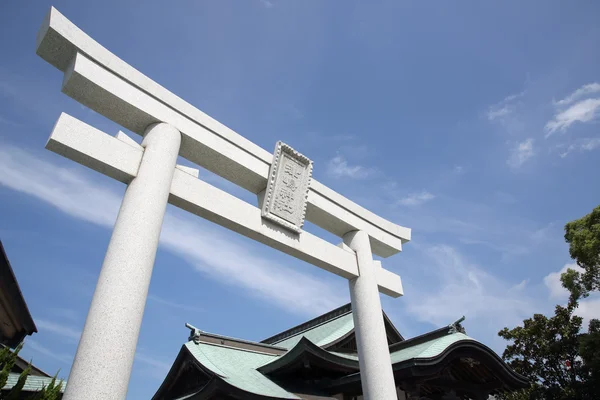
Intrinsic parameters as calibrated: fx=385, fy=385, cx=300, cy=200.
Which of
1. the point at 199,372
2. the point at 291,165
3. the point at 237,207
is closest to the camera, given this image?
the point at 237,207

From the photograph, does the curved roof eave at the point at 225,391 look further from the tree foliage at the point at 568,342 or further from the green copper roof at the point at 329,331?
the tree foliage at the point at 568,342

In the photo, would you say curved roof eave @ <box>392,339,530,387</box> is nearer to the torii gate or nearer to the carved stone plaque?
the torii gate

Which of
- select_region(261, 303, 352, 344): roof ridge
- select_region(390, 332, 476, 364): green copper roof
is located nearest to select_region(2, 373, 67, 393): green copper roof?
select_region(390, 332, 476, 364): green copper roof

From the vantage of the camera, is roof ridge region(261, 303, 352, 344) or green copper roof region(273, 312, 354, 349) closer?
green copper roof region(273, 312, 354, 349)

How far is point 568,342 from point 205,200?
22.3 m

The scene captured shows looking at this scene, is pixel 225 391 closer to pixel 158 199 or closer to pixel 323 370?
pixel 323 370

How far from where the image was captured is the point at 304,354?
932 cm

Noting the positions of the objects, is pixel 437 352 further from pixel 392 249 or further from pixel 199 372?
pixel 199 372

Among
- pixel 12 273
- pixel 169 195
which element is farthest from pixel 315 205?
pixel 12 273

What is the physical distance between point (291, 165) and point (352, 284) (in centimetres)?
257

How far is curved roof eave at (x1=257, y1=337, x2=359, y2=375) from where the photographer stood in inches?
364

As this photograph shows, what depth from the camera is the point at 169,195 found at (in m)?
5.36

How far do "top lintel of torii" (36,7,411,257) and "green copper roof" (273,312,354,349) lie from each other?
22.5 feet

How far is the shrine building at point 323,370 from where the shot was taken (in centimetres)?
909
